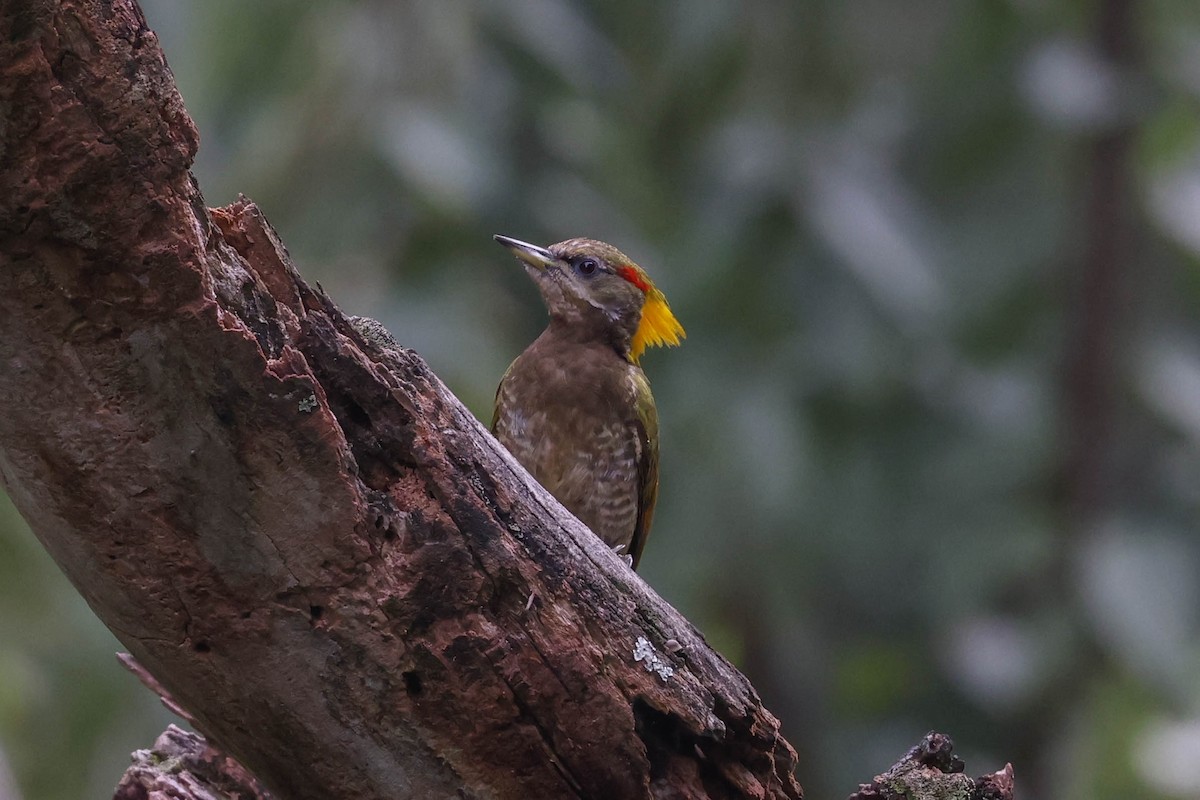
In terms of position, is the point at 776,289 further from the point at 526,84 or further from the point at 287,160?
the point at 287,160

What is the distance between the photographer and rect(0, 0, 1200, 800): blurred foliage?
6965mm

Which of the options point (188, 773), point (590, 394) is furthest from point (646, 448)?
point (188, 773)

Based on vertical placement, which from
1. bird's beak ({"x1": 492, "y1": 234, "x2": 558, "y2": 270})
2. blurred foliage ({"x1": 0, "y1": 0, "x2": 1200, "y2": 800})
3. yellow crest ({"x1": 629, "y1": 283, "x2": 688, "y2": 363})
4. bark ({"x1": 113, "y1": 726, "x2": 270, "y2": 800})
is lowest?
bark ({"x1": 113, "y1": 726, "x2": 270, "y2": 800})

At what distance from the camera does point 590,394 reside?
5312 millimetres

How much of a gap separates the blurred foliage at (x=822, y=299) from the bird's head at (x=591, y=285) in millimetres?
937

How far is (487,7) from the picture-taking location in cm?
779

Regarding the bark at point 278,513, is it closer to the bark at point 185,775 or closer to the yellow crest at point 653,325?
the bark at point 185,775

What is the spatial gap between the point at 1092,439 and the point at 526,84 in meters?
3.59

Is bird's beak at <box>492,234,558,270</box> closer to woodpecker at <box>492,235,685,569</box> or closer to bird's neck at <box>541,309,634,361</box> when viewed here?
woodpecker at <box>492,235,685,569</box>

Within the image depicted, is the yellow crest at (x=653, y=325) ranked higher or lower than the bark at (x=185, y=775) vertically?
higher

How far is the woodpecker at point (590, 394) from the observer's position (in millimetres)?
5309

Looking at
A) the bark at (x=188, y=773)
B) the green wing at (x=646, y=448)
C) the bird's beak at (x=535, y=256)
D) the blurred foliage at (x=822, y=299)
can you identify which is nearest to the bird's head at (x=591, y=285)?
the bird's beak at (x=535, y=256)

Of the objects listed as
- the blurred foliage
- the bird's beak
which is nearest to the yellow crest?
the bird's beak

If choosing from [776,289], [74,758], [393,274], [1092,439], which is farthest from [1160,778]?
[74,758]
